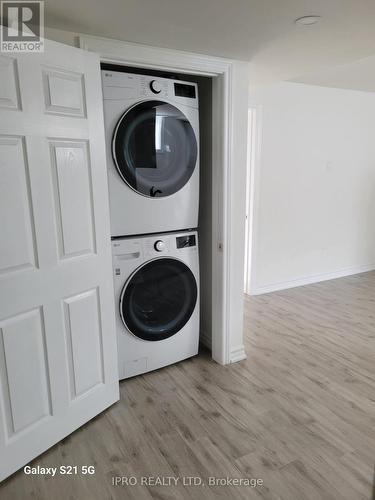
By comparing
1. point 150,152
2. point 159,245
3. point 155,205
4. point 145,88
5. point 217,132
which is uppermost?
point 145,88

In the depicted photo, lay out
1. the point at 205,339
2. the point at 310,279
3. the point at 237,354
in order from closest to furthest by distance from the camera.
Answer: the point at 237,354
the point at 205,339
the point at 310,279

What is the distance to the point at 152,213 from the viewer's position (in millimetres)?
2357

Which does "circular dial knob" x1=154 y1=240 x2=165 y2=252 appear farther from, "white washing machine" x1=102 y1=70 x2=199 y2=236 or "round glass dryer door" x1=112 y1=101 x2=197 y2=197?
"round glass dryer door" x1=112 y1=101 x2=197 y2=197

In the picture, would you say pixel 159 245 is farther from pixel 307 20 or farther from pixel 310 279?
pixel 310 279

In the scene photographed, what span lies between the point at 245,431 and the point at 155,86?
2.07 metres

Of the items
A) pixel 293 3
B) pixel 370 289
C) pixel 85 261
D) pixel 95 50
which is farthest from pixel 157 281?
pixel 370 289

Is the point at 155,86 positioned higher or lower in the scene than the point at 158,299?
higher

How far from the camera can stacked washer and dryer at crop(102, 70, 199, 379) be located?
86.0 inches

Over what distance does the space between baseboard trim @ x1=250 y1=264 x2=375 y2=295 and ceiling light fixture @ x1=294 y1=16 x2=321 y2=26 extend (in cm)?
288

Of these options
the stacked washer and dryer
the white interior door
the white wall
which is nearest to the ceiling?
the white interior door

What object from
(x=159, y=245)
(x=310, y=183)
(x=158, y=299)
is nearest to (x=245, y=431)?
(x=158, y=299)

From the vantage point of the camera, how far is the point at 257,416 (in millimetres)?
2139

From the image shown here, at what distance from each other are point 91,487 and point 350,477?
1.20 m
